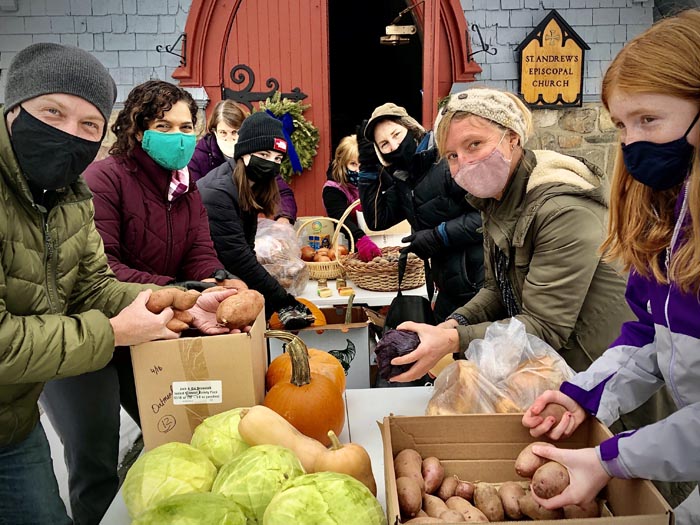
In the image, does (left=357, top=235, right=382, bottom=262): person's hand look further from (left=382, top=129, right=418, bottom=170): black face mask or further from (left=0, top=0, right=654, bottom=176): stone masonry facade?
(left=0, top=0, right=654, bottom=176): stone masonry facade

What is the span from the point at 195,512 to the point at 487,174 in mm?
1413

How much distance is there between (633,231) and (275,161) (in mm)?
2380

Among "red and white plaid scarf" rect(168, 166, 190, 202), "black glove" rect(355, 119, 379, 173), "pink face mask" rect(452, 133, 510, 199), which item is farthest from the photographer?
"black glove" rect(355, 119, 379, 173)

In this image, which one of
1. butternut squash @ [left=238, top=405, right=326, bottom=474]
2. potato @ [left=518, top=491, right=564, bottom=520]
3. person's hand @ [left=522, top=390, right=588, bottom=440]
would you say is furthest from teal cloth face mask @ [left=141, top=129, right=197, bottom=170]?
potato @ [left=518, top=491, right=564, bottom=520]

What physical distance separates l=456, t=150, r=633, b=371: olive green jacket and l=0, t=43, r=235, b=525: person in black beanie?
100cm

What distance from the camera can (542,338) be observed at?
6.02 ft

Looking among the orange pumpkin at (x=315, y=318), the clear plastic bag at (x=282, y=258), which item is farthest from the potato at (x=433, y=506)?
the clear plastic bag at (x=282, y=258)

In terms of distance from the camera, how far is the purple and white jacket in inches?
44.1

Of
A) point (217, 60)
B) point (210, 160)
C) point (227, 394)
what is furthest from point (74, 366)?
point (217, 60)

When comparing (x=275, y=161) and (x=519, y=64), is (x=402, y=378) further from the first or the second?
(x=519, y=64)

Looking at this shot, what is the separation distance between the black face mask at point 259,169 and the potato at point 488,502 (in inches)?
94.8

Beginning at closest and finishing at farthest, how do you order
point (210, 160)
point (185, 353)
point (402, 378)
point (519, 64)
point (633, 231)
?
point (633, 231) < point (185, 353) < point (402, 378) < point (210, 160) < point (519, 64)

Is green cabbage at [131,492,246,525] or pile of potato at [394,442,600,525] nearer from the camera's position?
green cabbage at [131,492,246,525]

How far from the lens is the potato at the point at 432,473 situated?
52.5 inches
